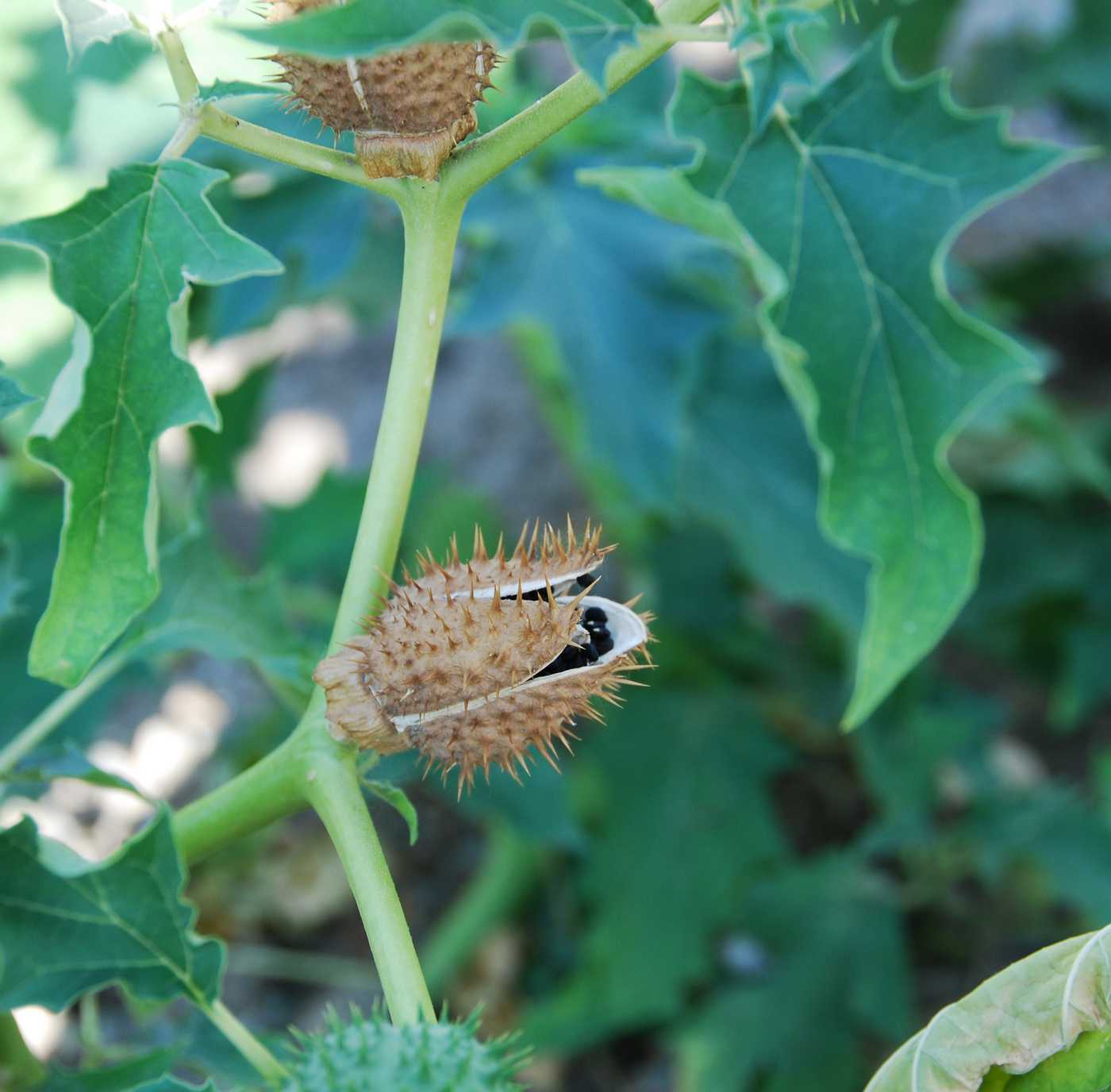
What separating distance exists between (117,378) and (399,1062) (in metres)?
0.47

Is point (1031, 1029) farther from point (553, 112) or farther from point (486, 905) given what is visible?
point (486, 905)

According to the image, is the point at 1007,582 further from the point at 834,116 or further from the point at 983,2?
the point at 983,2

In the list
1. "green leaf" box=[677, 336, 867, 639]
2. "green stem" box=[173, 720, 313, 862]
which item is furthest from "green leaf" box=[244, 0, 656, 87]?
"green leaf" box=[677, 336, 867, 639]

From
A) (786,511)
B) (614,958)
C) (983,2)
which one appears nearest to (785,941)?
(614,958)

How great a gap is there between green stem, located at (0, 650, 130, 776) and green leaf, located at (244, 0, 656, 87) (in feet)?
1.73

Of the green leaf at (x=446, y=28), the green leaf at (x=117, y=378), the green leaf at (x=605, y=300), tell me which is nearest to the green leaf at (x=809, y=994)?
the green leaf at (x=605, y=300)

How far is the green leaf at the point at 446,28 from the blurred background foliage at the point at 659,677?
2.64ft

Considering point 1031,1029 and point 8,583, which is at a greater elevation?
point 8,583

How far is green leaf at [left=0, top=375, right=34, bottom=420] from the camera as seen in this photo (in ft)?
2.87

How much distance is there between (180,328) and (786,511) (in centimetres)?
148

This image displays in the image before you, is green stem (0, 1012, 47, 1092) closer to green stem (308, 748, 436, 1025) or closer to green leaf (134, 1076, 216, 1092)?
green leaf (134, 1076, 216, 1092)

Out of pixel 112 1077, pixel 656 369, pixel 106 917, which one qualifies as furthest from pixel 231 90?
pixel 656 369

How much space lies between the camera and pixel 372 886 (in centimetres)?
85

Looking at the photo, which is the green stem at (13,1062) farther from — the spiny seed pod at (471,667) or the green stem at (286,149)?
the green stem at (286,149)
